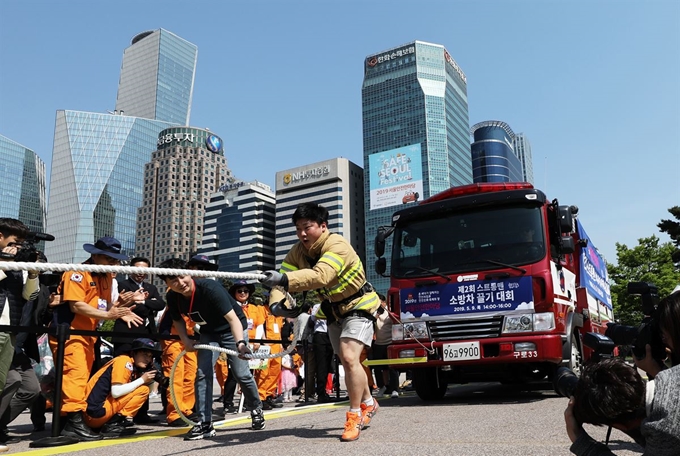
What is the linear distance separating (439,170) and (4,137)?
388 feet

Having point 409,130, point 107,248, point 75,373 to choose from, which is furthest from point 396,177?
point 75,373

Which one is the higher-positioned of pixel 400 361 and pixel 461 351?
pixel 461 351

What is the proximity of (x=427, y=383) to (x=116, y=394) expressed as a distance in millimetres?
4101

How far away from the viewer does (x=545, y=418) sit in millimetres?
5133

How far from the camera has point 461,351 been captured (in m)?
6.64

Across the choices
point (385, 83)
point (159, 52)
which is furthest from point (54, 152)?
point (385, 83)

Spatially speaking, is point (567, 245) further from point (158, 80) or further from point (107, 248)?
point (158, 80)

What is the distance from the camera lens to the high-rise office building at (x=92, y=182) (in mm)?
140750

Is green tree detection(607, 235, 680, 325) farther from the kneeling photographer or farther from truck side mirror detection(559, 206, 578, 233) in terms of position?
the kneeling photographer

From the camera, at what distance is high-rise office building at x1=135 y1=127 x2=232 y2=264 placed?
140250 mm

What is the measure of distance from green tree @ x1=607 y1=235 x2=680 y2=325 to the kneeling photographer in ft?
116

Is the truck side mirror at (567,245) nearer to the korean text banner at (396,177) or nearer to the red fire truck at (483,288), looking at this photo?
the red fire truck at (483,288)

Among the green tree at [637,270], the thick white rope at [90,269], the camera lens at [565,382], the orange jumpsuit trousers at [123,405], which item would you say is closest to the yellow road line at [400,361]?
the orange jumpsuit trousers at [123,405]

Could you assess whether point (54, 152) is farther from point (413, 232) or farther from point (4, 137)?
point (413, 232)
